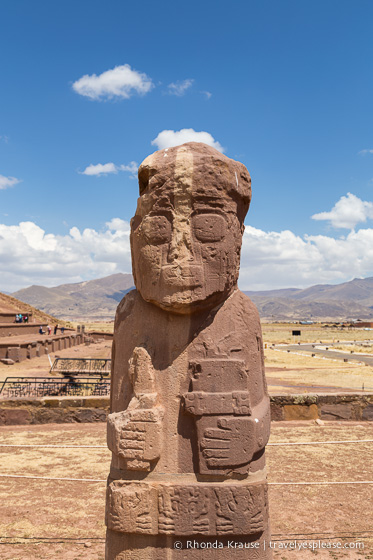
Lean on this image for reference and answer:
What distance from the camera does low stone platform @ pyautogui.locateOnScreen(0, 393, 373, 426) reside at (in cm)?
816

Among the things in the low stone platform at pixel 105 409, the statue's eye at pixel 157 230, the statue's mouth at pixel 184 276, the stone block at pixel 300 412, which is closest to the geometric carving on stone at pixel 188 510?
the statue's mouth at pixel 184 276

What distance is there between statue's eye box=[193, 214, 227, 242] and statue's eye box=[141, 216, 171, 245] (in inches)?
7.6

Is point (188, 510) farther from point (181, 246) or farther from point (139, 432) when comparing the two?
point (181, 246)

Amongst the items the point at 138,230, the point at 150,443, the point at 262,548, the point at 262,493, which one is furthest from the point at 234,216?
the point at 262,548

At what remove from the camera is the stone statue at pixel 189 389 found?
309 cm

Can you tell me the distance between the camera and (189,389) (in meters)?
3.26

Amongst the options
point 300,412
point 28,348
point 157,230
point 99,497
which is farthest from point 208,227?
point 28,348

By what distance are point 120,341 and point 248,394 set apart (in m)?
1.03

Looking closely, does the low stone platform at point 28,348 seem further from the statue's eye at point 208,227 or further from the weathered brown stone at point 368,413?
the statue's eye at point 208,227

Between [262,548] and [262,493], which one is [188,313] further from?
[262,548]

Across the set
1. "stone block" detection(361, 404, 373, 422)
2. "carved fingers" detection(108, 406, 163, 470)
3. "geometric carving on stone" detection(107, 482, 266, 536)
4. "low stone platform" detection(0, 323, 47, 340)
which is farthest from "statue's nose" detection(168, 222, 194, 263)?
"low stone platform" detection(0, 323, 47, 340)

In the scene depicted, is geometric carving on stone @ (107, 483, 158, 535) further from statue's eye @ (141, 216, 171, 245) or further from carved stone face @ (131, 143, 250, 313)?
statue's eye @ (141, 216, 171, 245)

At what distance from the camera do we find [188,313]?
10.9 ft

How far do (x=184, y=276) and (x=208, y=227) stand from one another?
376mm
